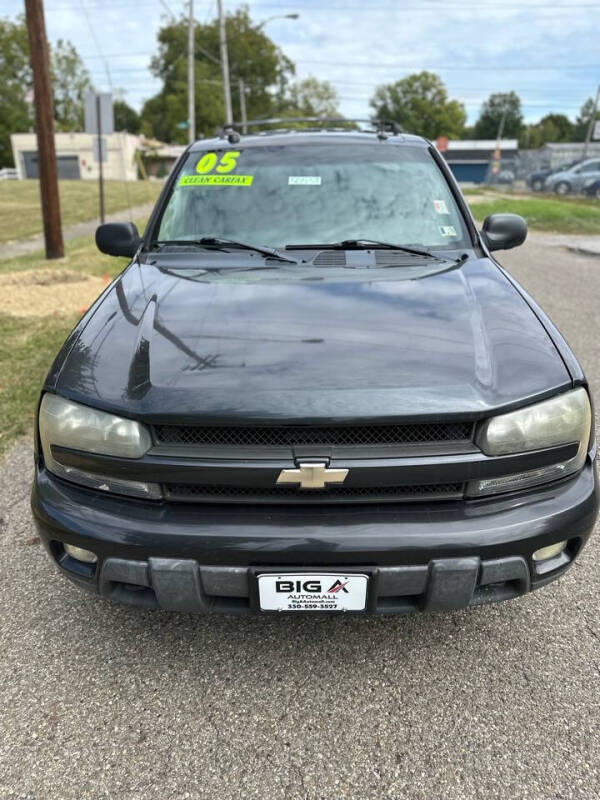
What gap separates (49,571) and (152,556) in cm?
109

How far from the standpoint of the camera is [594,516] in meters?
1.93

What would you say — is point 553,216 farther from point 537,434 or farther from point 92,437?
point 92,437

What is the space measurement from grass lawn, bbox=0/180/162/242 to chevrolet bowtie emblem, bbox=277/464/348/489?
45.8 feet

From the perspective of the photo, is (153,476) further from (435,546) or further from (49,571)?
(49,571)

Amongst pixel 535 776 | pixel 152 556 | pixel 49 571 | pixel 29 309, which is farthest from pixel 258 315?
pixel 29 309

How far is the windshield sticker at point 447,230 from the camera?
2926mm

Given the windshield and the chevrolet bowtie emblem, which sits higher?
the windshield

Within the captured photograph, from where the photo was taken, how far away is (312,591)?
5.91 ft

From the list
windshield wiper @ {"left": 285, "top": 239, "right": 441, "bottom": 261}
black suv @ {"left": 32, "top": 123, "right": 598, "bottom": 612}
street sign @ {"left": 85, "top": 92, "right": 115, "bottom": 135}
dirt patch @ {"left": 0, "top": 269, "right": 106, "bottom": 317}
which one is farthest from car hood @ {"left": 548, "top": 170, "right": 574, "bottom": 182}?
black suv @ {"left": 32, "top": 123, "right": 598, "bottom": 612}

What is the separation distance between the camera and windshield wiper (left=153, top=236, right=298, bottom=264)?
8.91 ft

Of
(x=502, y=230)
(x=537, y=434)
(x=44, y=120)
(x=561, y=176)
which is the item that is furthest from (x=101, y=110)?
(x=561, y=176)

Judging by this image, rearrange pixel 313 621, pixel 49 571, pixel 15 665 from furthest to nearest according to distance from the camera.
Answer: pixel 49 571 → pixel 313 621 → pixel 15 665

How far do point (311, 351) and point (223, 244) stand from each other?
1.09 meters

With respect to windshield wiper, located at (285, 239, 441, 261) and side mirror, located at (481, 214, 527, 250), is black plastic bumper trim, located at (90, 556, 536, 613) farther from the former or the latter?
side mirror, located at (481, 214, 527, 250)
